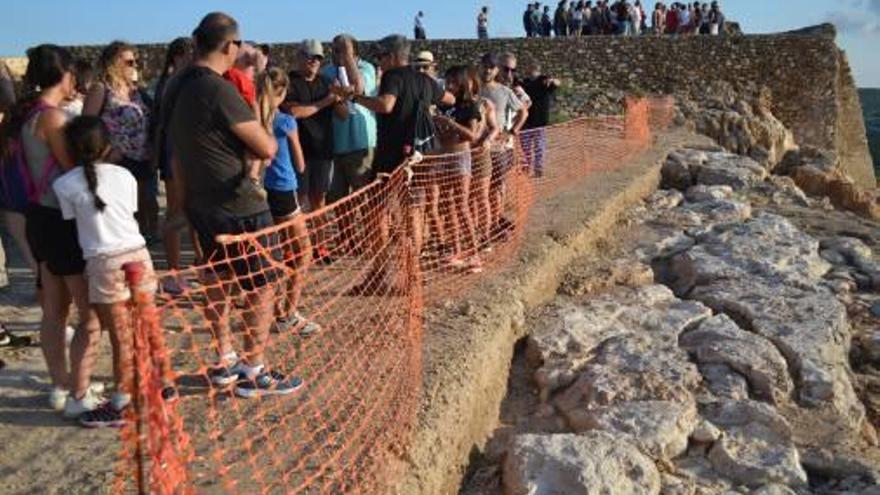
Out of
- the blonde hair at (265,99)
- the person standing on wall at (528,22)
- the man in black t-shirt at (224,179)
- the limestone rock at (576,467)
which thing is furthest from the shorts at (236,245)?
the person standing on wall at (528,22)

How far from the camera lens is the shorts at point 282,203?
15.7 ft

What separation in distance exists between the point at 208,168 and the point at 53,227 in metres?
0.68

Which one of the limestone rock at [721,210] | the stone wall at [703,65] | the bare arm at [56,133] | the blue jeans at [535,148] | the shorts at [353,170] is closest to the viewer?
the bare arm at [56,133]

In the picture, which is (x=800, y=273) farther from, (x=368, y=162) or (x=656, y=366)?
(x=368, y=162)

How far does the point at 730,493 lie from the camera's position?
4.01 meters

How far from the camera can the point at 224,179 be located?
3555 millimetres

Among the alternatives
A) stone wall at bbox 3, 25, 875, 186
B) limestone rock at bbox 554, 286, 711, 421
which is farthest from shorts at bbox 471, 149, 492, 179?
stone wall at bbox 3, 25, 875, 186

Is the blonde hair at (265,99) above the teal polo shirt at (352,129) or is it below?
above

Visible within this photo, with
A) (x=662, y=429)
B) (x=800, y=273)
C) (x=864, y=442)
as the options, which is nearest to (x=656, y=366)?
(x=662, y=429)

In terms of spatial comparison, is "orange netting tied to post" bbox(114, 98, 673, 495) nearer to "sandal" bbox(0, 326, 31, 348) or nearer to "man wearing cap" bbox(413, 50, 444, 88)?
"man wearing cap" bbox(413, 50, 444, 88)

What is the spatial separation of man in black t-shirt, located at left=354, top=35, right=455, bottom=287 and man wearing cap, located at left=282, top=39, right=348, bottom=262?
367 millimetres

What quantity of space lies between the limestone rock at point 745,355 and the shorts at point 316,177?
8.76 ft

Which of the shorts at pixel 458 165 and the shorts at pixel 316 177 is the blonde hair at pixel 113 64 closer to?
the shorts at pixel 316 177

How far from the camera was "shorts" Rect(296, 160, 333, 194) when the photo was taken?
6.00m
